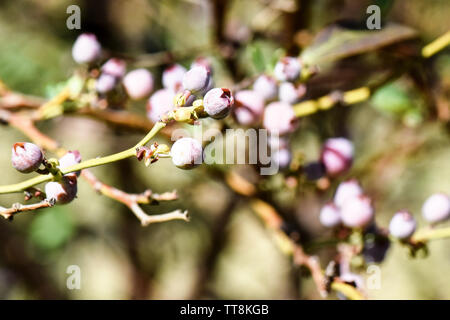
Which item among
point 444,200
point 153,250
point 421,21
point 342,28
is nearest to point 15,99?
point 342,28

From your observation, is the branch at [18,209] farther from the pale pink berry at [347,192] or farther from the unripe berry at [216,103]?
the pale pink berry at [347,192]

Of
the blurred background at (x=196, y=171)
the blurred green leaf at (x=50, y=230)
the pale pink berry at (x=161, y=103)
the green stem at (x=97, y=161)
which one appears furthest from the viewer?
the blurred green leaf at (x=50, y=230)

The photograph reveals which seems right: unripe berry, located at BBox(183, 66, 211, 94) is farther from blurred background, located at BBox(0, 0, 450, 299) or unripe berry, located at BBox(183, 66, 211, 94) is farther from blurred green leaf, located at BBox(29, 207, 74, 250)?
blurred green leaf, located at BBox(29, 207, 74, 250)

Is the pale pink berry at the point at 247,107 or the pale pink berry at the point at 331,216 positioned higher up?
the pale pink berry at the point at 247,107

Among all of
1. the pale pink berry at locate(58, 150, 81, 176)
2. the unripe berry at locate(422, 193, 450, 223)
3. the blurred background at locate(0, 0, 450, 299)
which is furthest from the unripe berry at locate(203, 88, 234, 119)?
the blurred background at locate(0, 0, 450, 299)

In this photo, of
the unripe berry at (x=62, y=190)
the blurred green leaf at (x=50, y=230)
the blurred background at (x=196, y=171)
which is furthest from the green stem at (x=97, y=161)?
the blurred green leaf at (x=50, y=230)

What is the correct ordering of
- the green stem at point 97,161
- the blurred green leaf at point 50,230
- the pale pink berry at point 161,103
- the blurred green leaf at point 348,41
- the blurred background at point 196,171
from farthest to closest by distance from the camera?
the blurred green leaf at point 50,230, the blurred background at point 196,171, the blurred green leaf at point 348,41, the pale pink berry at point 161,103, the green stem at point 97,161
